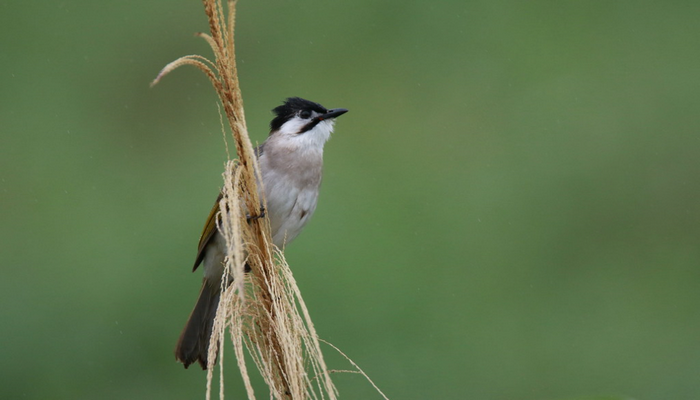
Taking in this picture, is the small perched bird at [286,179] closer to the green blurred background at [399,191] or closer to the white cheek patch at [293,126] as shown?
the white cheek patch at [293,126]

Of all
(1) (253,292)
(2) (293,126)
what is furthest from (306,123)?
(1) (253,292)

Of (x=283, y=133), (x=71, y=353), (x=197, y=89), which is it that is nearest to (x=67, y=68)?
(x=197, y=89)

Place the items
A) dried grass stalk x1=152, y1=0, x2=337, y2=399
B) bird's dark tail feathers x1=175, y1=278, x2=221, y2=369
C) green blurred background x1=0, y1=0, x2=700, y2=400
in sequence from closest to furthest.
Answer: dried grass stalk x1=152, y1=0, x2=337, y2=399, bird's dark tail feathers x1=175, y1=278, x2=221, y2=369, green blurred background x1=0, y1=0, x2=700, y2=400

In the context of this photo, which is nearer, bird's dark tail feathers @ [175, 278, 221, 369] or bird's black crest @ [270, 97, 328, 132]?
bird's dark tail feathers @ [175, 278, 221, 369]

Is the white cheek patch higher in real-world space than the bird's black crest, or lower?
lower

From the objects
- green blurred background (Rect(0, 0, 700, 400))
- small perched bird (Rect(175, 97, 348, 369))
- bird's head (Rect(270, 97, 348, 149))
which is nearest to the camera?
small perched bird (Rect(175, 97, 348, 369))

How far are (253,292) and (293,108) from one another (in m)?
1.83

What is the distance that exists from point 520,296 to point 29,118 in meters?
4.30

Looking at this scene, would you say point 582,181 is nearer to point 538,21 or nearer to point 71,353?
point 538,21

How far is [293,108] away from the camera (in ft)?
12.9

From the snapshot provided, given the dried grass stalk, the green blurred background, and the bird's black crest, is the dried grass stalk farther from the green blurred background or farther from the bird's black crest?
the green blurred background

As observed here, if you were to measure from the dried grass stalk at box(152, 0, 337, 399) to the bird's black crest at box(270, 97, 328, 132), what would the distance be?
5.41 ft

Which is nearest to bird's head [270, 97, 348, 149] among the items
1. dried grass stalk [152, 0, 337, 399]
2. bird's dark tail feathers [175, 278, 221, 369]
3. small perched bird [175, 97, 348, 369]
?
small perched bird [175, 97, 348, 369]

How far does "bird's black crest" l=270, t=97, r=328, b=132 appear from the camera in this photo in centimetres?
390
